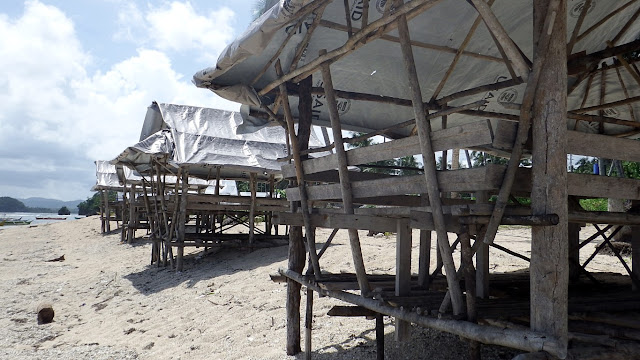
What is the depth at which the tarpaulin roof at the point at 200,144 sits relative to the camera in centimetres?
1193

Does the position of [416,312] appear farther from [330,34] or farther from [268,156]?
[268,156]

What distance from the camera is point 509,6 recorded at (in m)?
4.84

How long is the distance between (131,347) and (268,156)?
6648 millimetres

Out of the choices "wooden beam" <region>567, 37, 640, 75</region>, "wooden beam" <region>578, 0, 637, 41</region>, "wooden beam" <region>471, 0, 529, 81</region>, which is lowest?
"wooden beam" <region>471, 0, 529, 81</region>

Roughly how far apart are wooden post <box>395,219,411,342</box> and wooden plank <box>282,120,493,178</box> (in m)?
0.64

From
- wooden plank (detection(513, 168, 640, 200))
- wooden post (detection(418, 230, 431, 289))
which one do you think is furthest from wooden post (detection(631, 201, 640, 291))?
wooden post (detection(418, 230, 431, 289))

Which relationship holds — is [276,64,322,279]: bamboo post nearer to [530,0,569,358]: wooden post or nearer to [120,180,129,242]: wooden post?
[530,0,569,358]: wooden post

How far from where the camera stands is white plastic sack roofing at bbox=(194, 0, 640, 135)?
4.71 m

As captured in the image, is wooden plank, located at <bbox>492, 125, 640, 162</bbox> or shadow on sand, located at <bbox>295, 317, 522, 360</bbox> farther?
shadow on sand, located at <bbox>295, 317, 522, 360</bbox>

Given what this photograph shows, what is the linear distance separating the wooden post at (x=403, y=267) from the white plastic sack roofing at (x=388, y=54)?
78.4 inches

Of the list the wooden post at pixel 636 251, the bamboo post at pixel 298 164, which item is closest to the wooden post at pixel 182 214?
the bamboo post at pixel 298 164

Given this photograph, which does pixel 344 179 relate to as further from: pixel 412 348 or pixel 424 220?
pixel 412 348

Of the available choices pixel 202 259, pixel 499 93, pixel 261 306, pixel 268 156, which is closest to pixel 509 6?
pixel 499 93

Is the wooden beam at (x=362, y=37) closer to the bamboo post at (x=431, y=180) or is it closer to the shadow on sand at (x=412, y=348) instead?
the bamboo post at (x=431, y=180)
